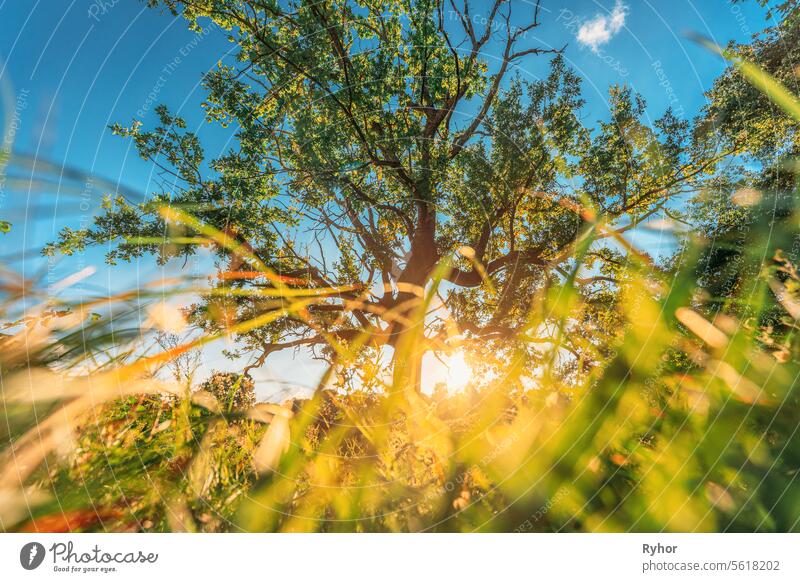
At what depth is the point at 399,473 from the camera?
109 cm

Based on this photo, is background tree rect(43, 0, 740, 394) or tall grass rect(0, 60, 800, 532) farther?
background tree rect(43, 0, 740, 394)

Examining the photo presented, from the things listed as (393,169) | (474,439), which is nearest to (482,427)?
(474,439)

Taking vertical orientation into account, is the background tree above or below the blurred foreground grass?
above

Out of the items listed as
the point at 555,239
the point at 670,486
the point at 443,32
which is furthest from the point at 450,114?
the point at 670,486

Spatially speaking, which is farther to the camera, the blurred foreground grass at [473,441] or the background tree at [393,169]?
the background tree at [393,169]

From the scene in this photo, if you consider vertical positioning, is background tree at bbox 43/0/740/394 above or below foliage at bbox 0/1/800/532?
above

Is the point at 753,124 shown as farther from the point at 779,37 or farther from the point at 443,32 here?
the point at 443,32

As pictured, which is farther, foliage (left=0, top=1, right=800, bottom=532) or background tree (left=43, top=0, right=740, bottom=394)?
background tree (left=43, top=0, right=740, bottom=394)

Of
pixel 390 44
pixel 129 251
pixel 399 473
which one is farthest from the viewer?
pixel 129 251

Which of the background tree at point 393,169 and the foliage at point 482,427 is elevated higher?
the background tree at point 393,169

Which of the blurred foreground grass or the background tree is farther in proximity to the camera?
the background tree

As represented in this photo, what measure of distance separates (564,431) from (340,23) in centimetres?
756

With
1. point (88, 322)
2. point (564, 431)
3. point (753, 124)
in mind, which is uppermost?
point (753, 124)

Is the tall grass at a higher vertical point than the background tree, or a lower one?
lower
